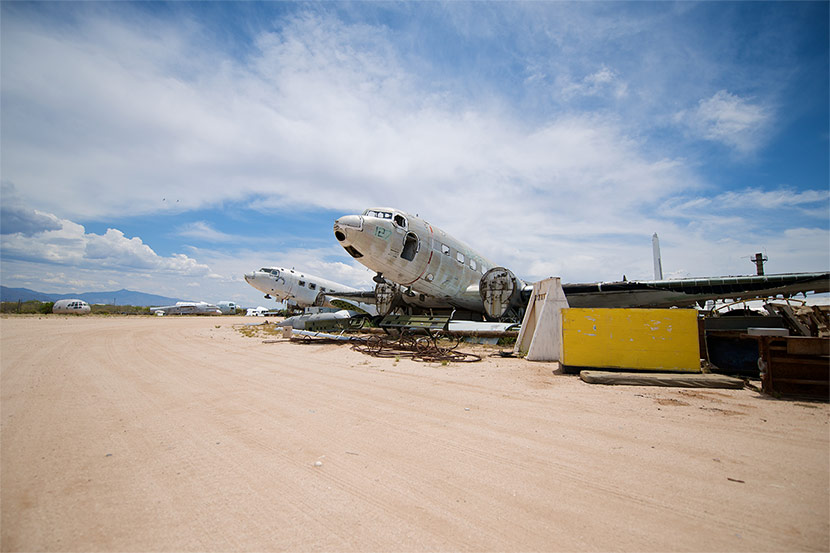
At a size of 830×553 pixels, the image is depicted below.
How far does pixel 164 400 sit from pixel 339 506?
3.61m

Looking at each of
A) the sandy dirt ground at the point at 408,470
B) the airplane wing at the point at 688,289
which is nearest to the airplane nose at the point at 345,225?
the sandy dirt ground at the point at 408,470

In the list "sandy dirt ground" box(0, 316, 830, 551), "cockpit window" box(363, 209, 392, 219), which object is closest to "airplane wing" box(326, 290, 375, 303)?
"cockpit window" box(363, 209, 392, 219)

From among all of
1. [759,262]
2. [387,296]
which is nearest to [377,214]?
[387,296]

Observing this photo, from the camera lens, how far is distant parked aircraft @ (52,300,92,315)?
133 feet

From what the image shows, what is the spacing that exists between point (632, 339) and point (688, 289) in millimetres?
9444

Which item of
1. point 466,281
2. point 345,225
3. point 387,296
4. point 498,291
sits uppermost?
point 345,225

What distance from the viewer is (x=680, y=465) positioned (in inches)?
107

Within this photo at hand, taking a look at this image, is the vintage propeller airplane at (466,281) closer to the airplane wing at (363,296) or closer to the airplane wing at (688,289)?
the airplane wing at (688,289)

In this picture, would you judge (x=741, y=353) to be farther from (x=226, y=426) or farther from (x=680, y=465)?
(x=226, y=426)

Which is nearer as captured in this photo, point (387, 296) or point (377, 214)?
point (377, 214)

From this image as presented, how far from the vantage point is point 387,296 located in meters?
17.8

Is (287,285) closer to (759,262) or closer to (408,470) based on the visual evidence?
(408,470)

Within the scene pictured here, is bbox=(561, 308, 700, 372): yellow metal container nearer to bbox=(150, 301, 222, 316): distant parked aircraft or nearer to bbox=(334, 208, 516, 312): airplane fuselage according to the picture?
bbox=(334, 208, 516, 312): airplane fuselage

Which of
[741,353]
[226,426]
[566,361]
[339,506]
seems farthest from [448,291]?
[339,506]
